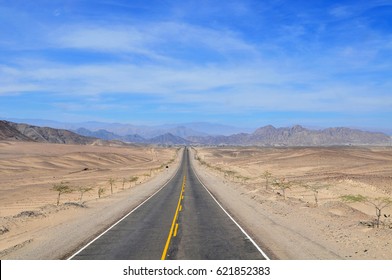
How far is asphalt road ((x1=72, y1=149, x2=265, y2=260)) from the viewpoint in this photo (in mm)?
14984

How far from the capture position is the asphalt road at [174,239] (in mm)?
14984

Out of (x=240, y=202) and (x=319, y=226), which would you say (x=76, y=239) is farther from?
(x=240, y=202)

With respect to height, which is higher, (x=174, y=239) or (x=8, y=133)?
(x=8, y=133)

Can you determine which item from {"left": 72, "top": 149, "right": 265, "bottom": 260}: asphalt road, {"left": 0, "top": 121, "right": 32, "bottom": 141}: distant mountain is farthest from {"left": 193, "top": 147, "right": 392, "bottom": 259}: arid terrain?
{"left": 0, "top": 121, "right": 32, "bottom": 141}: distant mountain

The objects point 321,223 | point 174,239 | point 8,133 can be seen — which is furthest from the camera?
point 8,133

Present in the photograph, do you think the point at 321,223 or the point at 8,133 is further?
the point at 8,133

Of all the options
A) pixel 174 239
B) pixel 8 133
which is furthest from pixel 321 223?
pixel 8 133

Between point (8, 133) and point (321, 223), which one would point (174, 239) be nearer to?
point (321, 223)

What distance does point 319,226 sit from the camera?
70.0ft

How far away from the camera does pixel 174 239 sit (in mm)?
17891

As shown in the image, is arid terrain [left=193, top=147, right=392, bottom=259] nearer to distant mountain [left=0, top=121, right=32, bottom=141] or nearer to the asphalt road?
the asphalt road

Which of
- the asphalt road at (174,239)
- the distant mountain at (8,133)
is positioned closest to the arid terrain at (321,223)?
the asphalt road at (174,239)

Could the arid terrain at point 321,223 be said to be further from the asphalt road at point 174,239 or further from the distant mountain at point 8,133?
the distant mountain at point 8,133
